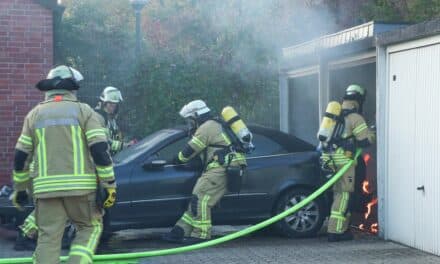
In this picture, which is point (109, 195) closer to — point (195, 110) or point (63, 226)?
point (63, 226)

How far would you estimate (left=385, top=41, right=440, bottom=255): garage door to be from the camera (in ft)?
29.8

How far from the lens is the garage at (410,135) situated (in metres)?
9.10

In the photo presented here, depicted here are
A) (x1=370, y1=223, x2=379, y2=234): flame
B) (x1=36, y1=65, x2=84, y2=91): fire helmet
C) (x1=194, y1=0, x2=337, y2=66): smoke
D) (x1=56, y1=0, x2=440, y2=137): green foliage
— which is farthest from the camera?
(x1=56, y1=0, x2=440, y2=137): green foliage

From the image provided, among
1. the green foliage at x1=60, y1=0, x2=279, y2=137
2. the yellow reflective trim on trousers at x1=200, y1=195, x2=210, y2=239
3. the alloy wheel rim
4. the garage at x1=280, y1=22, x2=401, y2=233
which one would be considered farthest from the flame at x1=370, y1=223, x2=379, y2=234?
the green foliage at x1=60, y1=0, x2=279, y2=137

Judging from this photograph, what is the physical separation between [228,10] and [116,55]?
10.6 ft

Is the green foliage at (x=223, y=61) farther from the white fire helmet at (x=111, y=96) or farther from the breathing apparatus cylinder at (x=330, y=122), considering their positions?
the breathing apparatus cylinder at (x=330, y=122)

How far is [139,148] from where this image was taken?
10734mm

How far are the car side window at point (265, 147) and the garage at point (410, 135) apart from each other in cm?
130

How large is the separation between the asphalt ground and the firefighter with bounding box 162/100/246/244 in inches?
12.2

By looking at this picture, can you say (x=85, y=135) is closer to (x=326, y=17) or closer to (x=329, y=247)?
(x=329, y=247)

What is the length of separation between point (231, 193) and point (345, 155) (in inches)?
58.3

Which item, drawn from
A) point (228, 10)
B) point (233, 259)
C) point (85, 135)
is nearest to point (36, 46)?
point (228, 10)

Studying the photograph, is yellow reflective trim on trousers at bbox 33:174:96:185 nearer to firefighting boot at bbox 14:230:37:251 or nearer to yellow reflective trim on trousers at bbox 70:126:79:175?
yellow reflective trim on trousers at bbox 70:126:79:175

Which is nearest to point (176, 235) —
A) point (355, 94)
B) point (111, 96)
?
point (111, 96)
